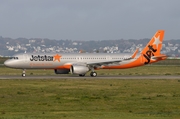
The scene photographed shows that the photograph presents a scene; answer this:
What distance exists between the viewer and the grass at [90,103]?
24469 mm

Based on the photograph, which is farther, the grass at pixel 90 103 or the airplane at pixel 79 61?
the airplane at pixel 79 61

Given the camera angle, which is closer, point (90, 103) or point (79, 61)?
point (90, 103)

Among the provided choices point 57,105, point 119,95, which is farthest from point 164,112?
point 119,95

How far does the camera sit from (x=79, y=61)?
2457 inches

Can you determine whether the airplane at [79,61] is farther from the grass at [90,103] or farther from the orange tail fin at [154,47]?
the grass at [90,103]

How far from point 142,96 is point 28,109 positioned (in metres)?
10.1

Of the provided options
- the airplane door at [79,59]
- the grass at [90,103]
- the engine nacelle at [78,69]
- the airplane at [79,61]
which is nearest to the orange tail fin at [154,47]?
the airplane at [79,61]

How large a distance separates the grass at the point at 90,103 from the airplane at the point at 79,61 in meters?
21.6

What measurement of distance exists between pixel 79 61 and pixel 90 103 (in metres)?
32.8

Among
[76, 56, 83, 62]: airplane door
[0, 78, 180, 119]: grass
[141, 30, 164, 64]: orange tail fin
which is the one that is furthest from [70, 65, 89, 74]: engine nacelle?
[0, 78, 180, 119]: grass

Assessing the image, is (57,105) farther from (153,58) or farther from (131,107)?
(153,58)

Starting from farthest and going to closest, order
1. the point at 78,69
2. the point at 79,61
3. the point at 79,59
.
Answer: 1. the point at 79,59
2. the point at 79,61
3. the point at 78,69

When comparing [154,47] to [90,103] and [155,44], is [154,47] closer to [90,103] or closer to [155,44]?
[155,44]

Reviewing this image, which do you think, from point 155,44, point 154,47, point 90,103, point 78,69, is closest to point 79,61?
point 78,69
